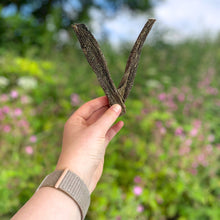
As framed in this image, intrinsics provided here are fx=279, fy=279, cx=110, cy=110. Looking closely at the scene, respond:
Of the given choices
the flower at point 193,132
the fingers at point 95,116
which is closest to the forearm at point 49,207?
the fingers at point 95,116

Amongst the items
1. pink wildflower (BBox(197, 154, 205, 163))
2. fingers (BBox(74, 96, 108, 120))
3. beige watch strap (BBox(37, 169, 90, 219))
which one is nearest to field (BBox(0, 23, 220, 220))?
Answer: pink wildflower (BBox(197, 154, 205, 163))

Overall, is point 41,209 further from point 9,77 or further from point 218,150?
point 9,77

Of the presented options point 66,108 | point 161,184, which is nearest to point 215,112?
point 161,184

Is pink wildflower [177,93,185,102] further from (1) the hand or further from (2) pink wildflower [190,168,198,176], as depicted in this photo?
(1) the hand

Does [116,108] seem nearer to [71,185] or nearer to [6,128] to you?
[71,185]

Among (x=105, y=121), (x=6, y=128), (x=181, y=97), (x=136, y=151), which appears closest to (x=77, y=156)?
(x=105, y=121)
